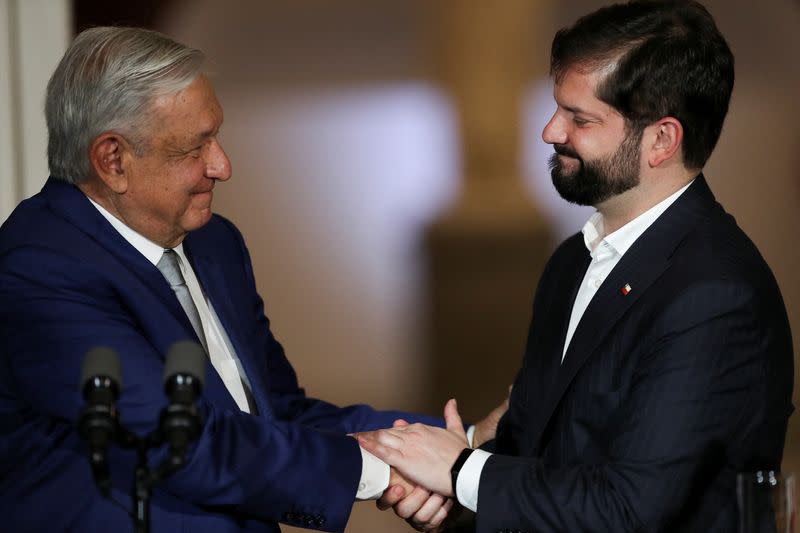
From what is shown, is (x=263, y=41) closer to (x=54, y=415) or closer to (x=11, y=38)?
(x=11, y=38)

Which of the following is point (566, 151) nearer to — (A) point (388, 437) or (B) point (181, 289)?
(A) point (388, 437)

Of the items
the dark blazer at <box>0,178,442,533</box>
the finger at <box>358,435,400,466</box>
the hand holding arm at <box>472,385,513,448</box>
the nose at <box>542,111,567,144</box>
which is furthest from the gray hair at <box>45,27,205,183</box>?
the hand holding arm at <box>472,385,513,448</box>

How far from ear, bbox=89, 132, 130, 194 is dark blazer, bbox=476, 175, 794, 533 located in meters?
0.94

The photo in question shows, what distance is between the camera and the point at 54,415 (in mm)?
2246

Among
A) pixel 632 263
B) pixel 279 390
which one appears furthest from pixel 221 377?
pixel 632 263

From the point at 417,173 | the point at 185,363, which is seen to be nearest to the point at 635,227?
the point at 185,363

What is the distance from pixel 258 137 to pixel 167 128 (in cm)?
300

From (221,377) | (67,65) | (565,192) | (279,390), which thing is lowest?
(279,390)

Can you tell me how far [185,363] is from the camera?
1.66 m

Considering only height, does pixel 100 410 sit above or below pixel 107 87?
below

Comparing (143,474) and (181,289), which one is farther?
(181,289)

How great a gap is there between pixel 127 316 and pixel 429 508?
0.82 meters

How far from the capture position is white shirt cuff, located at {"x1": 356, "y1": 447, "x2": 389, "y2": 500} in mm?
2598

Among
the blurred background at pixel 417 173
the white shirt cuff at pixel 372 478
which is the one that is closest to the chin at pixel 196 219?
the white shirt cuff at pixel 372 478
